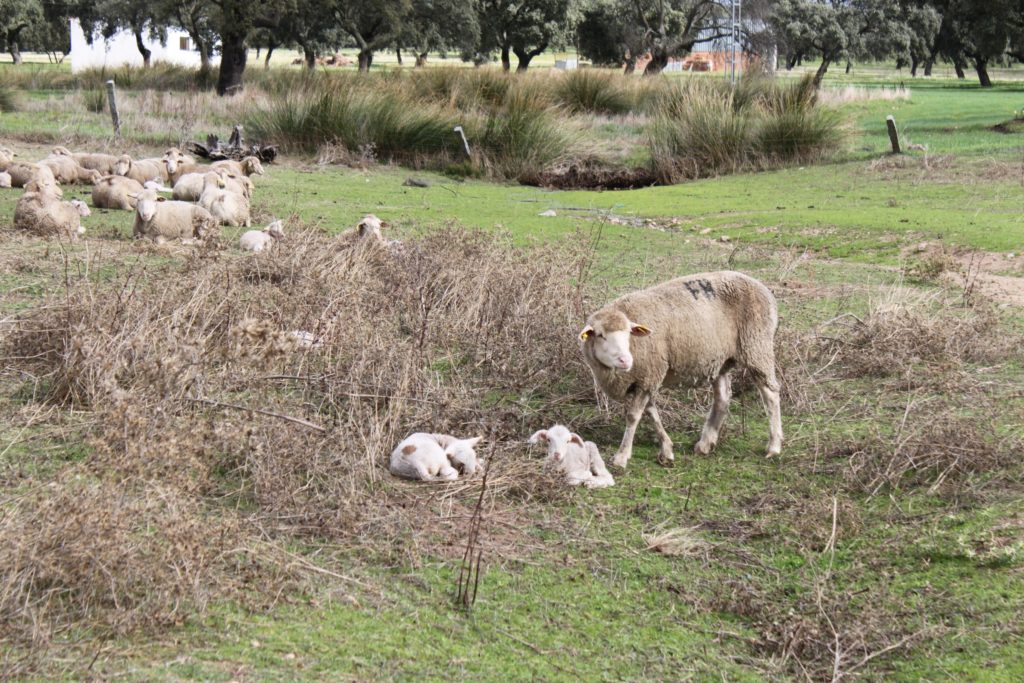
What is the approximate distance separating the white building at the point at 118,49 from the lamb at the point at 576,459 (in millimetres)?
65716

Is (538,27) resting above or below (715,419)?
above

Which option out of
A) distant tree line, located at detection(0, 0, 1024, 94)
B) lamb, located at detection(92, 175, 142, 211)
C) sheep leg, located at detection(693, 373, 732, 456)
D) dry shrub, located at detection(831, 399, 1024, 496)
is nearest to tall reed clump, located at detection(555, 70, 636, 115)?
distant tree line, located at detection(0, 0, 1024, 94)

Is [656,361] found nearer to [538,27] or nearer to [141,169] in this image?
[141,169]

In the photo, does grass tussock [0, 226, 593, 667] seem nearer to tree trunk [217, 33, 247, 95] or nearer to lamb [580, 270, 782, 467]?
lamb [580, 270, 782, 467]

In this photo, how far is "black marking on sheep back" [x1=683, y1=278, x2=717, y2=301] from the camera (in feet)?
23.6

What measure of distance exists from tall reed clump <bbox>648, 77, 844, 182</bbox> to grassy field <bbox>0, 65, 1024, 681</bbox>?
1360 cm

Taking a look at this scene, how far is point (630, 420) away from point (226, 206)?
852 cm

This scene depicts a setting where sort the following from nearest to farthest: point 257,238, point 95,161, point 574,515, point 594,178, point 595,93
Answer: point 574,515, point 257,238, point 95,161, point 594,178, point 595,93

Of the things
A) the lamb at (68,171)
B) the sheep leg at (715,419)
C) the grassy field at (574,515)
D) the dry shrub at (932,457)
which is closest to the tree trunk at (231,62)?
the lamb at (68,171)

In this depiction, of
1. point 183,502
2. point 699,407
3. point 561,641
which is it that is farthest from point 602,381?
point 183,502

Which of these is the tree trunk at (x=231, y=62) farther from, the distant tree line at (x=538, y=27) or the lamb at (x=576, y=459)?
the lamb at (x=576, y=459)

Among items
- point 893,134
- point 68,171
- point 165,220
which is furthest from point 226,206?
point 893,134

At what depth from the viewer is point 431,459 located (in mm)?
6434

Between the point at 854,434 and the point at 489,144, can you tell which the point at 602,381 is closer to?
the point at 854,434
